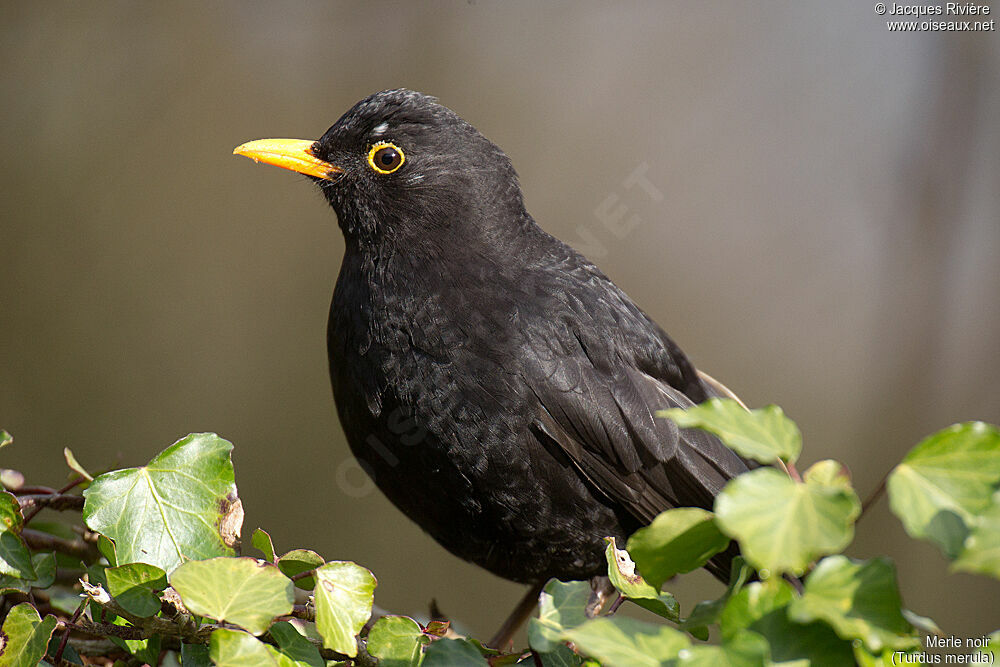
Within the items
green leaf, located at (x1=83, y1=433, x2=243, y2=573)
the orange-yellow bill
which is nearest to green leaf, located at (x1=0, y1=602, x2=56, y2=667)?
green leaf, located at (x1=83, y1=433, x2=243, y2=573)

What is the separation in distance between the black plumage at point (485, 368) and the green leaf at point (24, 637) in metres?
1.17

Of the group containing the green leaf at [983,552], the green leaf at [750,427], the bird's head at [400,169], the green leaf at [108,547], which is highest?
the bird's head at [400,169]

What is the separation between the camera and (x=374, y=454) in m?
2.54

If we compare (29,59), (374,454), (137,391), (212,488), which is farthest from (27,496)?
(29,59)

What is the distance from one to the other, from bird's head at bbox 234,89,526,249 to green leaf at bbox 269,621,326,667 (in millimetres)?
1629

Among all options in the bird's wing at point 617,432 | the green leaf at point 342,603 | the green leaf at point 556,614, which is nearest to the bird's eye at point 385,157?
the bird's wing at point 617,432

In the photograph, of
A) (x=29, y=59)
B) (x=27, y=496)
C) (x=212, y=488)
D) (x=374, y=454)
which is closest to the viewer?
(x=212, y=488)

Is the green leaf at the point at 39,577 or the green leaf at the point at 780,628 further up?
the green leaf at the point at 780,628

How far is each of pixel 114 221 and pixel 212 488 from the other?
5.44m

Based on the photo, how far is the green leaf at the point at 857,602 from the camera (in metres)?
0.83

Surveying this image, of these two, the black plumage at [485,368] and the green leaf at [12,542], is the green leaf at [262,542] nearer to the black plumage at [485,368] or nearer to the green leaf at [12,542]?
the green leaf at [12,542]

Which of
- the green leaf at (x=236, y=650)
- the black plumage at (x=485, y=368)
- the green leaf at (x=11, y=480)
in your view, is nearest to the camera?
the green leaf at (x=236, y=650)

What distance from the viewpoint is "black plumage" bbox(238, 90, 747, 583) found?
7.83 feet

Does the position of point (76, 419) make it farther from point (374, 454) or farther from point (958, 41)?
point (958, 41)
